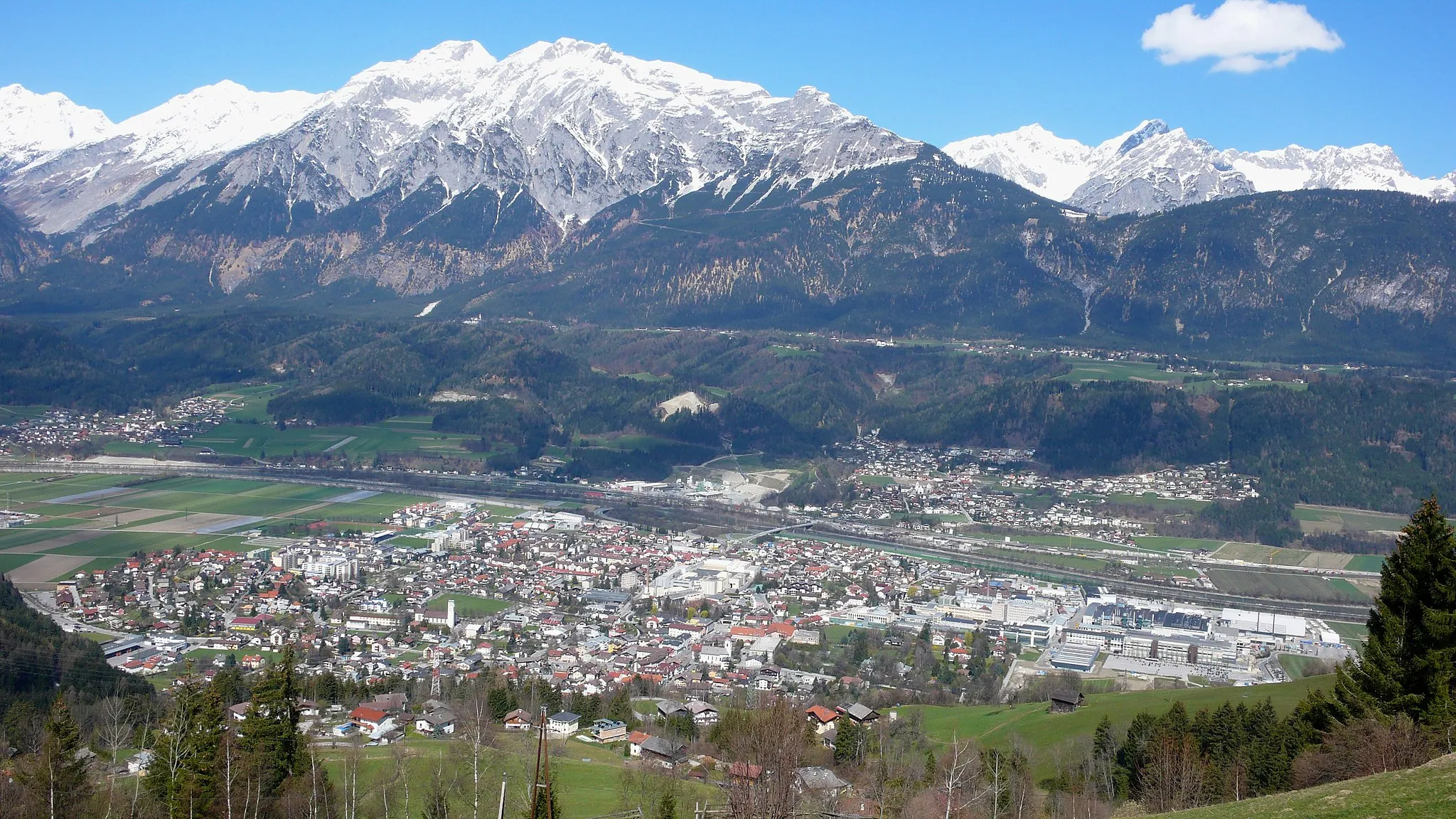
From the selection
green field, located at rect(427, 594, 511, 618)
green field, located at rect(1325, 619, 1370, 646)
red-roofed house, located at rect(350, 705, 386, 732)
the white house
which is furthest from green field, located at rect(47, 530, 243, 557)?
green field, located at rect(1325, 619, 1370, 646)

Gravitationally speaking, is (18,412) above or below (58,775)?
above

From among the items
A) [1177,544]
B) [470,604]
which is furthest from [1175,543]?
[470,604]

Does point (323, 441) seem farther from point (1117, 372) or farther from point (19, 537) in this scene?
point (1117, 372)

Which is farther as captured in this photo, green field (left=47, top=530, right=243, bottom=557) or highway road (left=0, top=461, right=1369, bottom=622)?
green field (left=47, top=530, right=243, bottom=557)

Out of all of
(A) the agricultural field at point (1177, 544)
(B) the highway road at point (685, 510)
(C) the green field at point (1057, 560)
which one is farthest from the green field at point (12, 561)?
(A) the agricultural field at point (1177, 544)

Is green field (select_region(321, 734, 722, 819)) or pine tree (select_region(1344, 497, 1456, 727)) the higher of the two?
pine tree (select_region(1344, 497, 1456, 727))

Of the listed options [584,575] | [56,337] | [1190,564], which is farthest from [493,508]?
[56,337]

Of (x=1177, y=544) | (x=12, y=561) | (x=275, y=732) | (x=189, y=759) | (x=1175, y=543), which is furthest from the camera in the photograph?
(x=1175, y=543)

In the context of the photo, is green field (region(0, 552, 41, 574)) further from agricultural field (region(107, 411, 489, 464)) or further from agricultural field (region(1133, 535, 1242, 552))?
agricultural field (region(1133, 535, 1242, 552))
